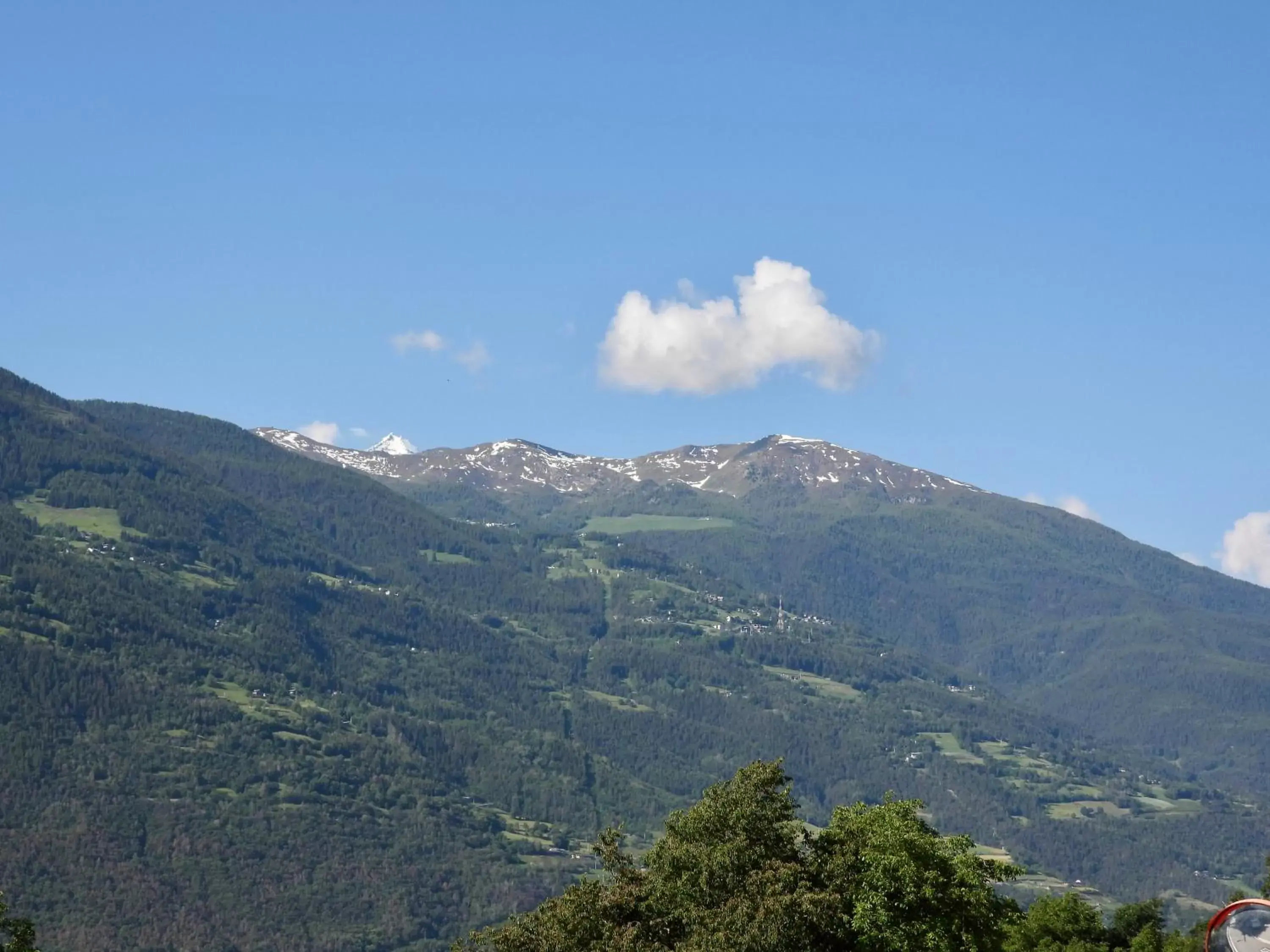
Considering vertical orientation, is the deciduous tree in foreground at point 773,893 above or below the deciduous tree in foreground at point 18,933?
above

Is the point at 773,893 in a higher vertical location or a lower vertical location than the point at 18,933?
higher

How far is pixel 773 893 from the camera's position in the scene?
210 feet

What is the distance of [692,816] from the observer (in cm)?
7012

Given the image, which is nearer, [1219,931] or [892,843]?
[1219,931]

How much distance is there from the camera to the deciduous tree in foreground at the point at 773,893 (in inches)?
2509

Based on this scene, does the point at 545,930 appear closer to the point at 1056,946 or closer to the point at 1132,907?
the point at 1056,946

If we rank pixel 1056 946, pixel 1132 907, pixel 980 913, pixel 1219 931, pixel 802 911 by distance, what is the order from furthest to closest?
pixel 1132 907, pixel 1056 946, pixel 980 913, pixel 802 911, pixel 1219 931

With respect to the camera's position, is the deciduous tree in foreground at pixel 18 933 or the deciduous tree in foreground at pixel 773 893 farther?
the deciduous tree in foreground at pixel 773 893

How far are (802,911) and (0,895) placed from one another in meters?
37.0

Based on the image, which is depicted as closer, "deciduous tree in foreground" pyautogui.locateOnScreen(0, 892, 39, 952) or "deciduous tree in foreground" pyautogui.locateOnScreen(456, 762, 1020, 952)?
"deciduous tree in foreground" pyautogui.locateOnScreen(0, 892, 39, 952)

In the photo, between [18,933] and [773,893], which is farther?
[773,893]

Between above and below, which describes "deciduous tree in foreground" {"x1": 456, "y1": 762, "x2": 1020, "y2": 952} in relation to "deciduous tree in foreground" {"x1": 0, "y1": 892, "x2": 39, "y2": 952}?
above

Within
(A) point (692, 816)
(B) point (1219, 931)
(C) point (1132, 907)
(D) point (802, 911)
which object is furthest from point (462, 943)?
(C) point (1132, 907)

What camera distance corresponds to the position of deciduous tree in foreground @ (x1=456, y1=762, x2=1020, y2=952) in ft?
209
